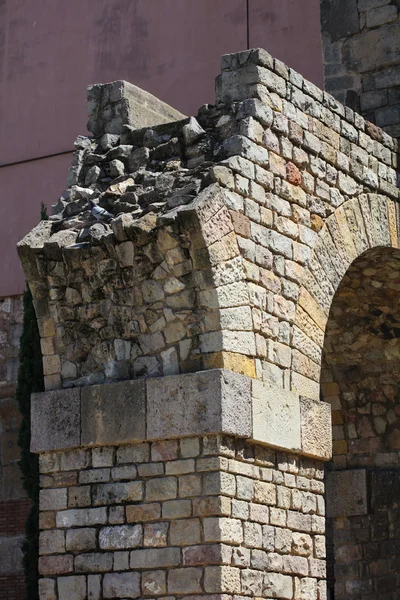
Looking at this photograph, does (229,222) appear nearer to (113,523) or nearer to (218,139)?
(218,139)

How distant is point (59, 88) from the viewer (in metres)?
12.7

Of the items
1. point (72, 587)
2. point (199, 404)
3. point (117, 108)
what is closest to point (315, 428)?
point (199, 404)

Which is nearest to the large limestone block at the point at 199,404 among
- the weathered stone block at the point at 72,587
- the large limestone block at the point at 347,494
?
the weathered stone block at the point at 72,587

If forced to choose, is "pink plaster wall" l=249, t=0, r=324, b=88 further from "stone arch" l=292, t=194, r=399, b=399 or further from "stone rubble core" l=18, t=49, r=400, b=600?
"stone rubble core" l=18, t=49, r=400, b=600

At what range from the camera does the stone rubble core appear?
625 cm

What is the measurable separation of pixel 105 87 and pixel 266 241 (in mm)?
1589

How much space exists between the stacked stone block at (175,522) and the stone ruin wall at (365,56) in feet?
11.7

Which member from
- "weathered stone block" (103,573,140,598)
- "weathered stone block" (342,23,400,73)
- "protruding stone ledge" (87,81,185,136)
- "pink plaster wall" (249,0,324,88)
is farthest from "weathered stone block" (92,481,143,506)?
"pink plaster wall" (249,0,324,88)

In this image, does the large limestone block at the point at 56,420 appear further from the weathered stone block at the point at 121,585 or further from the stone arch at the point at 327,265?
the stone arch at the point at 327,265

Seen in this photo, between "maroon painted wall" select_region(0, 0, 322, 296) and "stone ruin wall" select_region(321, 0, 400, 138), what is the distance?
5.09 feet

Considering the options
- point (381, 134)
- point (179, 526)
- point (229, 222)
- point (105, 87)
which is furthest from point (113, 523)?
point (381, 134)

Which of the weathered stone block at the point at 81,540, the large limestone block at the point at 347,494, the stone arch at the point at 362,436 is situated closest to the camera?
the weathered stone block at the point at 81,540

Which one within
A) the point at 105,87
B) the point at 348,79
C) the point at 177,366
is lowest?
the point at 177,366

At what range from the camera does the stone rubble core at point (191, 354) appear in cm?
625
